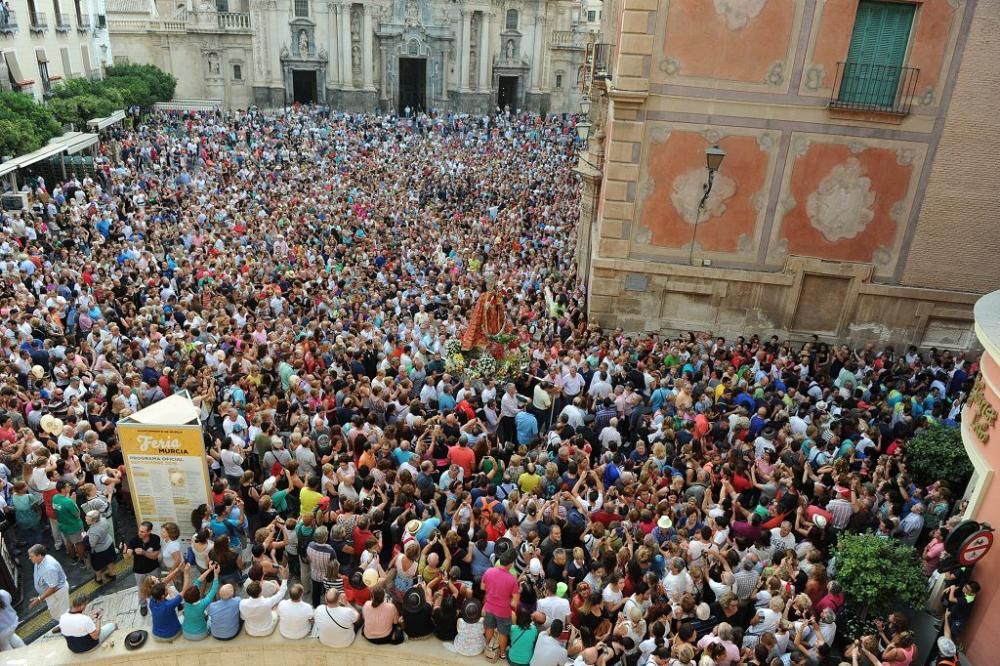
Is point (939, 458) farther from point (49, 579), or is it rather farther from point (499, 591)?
point (49, 579)

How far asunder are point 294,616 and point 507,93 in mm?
55065

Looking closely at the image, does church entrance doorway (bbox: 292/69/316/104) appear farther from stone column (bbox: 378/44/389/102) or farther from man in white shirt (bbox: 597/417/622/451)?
man in white shirt (bbox: 597/417/622/451)

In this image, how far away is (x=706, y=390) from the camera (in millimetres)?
12633

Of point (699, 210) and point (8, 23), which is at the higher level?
point (8, 23)

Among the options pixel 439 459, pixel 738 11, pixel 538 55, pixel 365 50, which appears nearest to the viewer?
pixel 439 459

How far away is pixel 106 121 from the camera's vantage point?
30562mm

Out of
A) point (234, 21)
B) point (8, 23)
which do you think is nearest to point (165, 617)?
point (8, 23)

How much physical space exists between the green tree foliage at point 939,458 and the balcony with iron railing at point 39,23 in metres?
37.8

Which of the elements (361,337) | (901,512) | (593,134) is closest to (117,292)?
(361,337)

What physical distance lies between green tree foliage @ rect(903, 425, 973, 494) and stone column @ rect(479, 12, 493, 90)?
48.6 metres

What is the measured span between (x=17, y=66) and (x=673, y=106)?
29190 mm

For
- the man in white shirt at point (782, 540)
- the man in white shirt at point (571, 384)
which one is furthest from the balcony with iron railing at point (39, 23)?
the man in white shirt at point (782, 540)

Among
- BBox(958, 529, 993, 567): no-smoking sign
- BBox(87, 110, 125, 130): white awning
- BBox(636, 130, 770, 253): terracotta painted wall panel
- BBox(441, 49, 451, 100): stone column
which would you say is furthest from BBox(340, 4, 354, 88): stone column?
BBox(958, 529, 993, 567): no-smoking sign

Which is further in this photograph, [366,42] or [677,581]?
[366,42]
